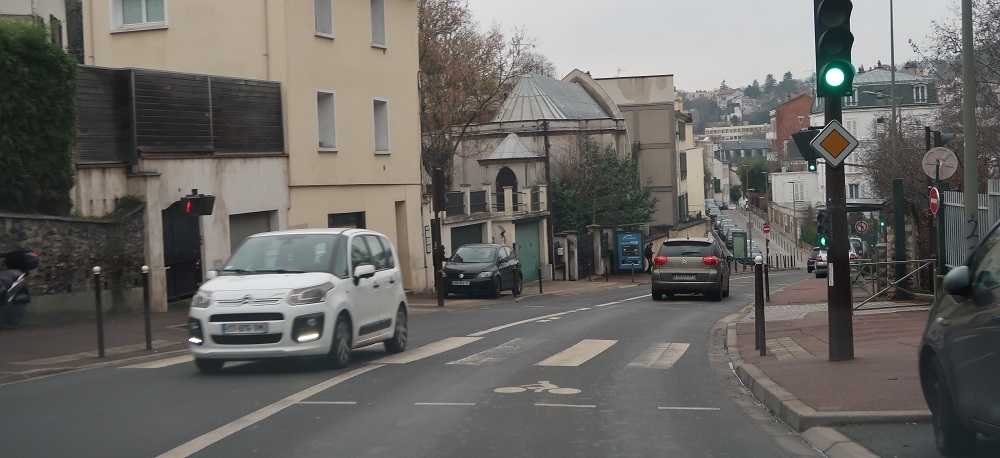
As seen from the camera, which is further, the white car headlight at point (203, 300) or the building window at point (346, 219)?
the building window at point (346, 219)

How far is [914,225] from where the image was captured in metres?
22.7

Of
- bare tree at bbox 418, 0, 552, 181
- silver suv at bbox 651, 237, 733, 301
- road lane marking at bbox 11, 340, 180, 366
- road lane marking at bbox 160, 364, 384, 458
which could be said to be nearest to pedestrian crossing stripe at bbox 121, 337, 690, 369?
road lane marking at bbox 11, 340, 180, 366

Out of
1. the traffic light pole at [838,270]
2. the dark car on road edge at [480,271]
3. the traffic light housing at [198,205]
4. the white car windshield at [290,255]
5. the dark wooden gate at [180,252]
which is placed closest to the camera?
the traffic light pole at [838,270]

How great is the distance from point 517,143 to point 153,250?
145 ft

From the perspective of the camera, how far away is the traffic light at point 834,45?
10523 mm

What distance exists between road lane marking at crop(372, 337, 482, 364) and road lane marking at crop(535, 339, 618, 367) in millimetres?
1606

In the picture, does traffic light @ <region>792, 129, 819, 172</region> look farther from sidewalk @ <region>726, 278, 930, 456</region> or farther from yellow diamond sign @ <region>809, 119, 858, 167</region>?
sidewalk @ <region>726, 278, 930, 456</region>

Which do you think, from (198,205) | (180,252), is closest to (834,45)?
(198,205)

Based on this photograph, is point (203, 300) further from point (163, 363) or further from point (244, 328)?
point (163, 363)

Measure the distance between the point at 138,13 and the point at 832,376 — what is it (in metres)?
22.3

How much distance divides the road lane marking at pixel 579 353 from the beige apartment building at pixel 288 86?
1031 cm

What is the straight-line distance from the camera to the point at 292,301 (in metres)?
11.4

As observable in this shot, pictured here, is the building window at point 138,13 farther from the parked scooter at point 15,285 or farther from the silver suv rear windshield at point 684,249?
the silver suv rear windshield at point 684,249

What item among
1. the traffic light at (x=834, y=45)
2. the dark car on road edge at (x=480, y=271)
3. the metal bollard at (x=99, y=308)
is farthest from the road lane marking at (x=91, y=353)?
the dark car on road edge at (x=480, y=271)
